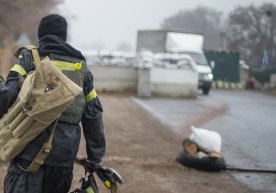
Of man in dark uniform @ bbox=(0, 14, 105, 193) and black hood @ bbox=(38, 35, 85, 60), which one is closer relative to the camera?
man in dark uniform @ bbox=(0, 14, 105, 193)

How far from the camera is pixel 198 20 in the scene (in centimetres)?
10944

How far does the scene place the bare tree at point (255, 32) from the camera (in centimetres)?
4252

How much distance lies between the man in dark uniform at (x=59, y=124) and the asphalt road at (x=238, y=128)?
4.20 meters

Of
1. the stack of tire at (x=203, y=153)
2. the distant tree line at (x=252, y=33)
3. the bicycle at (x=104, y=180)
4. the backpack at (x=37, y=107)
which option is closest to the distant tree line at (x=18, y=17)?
the distant tree line at (x=252, y=33)

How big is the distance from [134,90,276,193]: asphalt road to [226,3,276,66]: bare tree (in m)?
19.6

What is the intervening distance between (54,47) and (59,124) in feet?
1.72

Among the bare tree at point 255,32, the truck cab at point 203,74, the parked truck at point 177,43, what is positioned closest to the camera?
the truck cab at point 203,74

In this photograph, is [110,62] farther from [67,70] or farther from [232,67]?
[67,70]

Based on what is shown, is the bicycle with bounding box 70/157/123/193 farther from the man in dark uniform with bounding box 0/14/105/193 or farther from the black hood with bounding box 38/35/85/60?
the black hood with bounding box 38/35/85/60

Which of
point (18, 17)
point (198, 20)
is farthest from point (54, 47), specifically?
point (198, 20)

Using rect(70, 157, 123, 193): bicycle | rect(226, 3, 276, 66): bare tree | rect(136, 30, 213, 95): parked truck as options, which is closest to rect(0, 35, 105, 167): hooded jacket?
rect(70, 157, 123, 193): bicycle

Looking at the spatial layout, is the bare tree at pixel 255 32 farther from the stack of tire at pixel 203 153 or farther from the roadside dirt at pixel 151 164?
the stack of tire at pixel 203 153

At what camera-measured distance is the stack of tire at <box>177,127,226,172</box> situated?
905 centimetres

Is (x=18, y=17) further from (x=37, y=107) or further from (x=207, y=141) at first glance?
(x=37, y=107)
